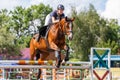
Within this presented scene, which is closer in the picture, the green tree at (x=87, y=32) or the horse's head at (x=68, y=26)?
the horse's head at (x=68, y=26)

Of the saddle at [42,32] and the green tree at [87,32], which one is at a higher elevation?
the green tree at [87,32]

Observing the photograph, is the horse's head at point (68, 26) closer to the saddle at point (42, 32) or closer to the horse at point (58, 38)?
the horse at point (58, 38)

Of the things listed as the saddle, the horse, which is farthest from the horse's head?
the saddle

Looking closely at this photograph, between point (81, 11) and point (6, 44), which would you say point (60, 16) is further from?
point (81, 11)

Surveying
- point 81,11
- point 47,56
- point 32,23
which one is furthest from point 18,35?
point 47,56

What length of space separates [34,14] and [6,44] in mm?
22180

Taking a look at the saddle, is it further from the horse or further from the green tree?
the green tree

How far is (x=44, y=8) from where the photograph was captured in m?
63.5

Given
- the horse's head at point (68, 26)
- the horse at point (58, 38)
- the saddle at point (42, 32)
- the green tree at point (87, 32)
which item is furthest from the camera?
the green tree at point (87, 32)

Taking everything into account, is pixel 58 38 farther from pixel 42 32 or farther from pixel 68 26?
pixel 42 32

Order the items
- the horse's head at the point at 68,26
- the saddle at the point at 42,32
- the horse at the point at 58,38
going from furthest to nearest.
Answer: the saddle at the point at 42,32 < the horse at the point at 58,38 < the horse's head at the point at 68,26

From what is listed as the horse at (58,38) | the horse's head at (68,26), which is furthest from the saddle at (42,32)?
the horse's head at (68,26)

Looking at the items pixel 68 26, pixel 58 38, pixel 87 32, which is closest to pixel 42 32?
pixel 58 38

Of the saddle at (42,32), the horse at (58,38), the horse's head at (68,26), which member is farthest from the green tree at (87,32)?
the horse's head at (68,26)
